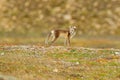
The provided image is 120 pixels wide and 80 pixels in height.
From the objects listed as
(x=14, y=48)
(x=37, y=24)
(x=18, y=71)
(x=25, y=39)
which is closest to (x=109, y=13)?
(x=37, y=24)

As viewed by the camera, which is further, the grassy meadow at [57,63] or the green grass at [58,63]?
the green grass at [58,63]

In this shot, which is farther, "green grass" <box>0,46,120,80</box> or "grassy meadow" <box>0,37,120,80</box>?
"green grass" <box>0,46,120,80</box>

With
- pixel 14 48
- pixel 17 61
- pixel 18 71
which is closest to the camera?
pixel 18 71

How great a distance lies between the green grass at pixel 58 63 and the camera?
57166 mm

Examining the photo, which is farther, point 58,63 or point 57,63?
point 58,63

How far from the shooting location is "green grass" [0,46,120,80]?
5717cm

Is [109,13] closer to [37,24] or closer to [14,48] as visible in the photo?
[37,24]

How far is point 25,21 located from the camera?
198 metres

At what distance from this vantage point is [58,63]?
6259cm

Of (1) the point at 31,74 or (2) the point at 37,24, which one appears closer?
(1) the point at 31,74

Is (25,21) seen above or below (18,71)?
below

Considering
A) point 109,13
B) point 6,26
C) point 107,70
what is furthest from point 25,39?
point 107,70

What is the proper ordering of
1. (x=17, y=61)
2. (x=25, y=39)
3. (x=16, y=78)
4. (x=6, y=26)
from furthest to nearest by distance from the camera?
(x=6, y=26), (x=25, y=39), (x=17, y=61), (x=16, y=78)

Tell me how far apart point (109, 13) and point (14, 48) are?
127 metres
